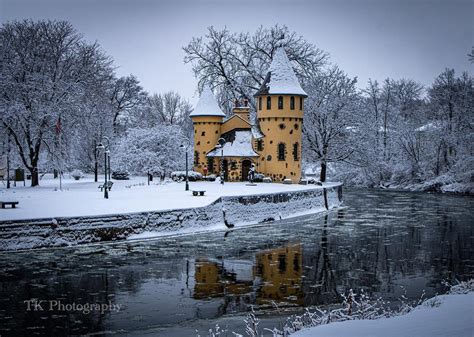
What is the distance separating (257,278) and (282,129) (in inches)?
1120

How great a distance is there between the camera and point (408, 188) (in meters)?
58.4

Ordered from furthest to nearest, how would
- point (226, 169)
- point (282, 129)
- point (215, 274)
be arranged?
point (226, 169) < point (282, 129) < point (215, 274)

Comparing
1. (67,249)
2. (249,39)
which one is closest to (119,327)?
(67,249)

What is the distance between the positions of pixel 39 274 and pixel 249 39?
4134cm

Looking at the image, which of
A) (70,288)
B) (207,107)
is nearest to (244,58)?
(207,107)

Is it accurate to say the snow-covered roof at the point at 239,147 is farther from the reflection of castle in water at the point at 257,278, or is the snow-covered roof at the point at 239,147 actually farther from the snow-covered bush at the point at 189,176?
the reflection of castle in water at the point at 257,278

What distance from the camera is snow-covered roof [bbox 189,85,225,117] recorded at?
160 ft

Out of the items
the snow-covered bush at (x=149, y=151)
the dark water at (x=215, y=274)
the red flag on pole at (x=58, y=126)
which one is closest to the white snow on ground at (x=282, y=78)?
the snow-covered bush at (x=149, y=151)

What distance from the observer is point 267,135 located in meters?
45.0

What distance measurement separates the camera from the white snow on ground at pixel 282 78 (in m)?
44.5

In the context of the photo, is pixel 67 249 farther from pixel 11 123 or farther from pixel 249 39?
pixel 249 39

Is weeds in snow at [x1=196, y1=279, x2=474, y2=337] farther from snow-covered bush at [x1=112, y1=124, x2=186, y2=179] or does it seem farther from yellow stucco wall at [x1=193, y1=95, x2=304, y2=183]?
snow-covered bush at [x1=112, y1=124, x2=186, y2=179]

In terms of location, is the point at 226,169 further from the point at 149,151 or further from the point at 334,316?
the point at 334,316

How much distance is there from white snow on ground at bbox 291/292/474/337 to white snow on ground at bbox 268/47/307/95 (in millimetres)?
35821
